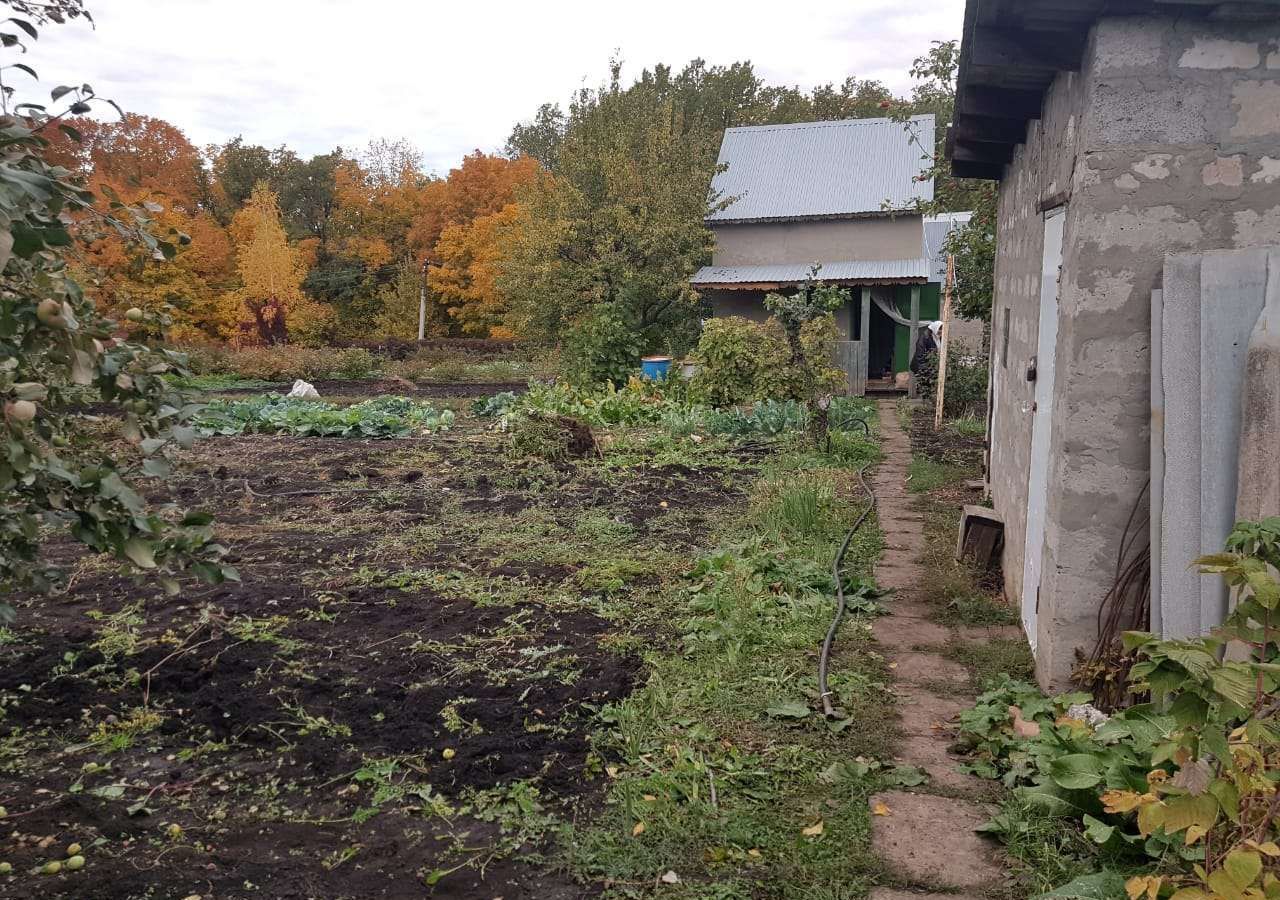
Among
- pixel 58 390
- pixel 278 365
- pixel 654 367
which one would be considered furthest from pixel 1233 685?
pixel 278 365

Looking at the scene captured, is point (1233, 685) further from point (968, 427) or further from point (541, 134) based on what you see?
point (541, 134)

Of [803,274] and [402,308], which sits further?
[402,308]

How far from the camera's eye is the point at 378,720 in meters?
4.25

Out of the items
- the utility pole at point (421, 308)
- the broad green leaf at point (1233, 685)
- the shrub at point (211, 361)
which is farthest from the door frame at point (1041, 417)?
the utility pole at point (421, 308)

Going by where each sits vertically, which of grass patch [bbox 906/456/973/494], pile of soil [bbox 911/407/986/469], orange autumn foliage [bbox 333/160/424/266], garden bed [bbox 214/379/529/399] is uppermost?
orange autumn foliage [bbox 333/160/424/266]

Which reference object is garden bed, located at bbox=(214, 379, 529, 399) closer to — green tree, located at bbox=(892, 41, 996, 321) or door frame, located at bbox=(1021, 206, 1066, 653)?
green tree, located at bbox=(892, 41, 996, 321)

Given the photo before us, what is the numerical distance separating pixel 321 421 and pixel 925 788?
1215cm

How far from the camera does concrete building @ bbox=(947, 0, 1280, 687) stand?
12.2ft

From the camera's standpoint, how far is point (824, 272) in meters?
21.3

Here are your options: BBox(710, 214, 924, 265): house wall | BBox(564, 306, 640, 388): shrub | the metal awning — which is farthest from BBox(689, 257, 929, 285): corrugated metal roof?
BBox(564, 306, 640, 388): shrub

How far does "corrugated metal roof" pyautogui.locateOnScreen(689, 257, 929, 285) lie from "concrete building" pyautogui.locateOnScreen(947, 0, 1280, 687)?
16337mm

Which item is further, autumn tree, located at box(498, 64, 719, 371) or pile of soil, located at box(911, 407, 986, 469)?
autumn tree, located at box(498, 64, 719, 371)

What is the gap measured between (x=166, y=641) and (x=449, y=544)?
99.9 inches

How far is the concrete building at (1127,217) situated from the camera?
12.2ft
